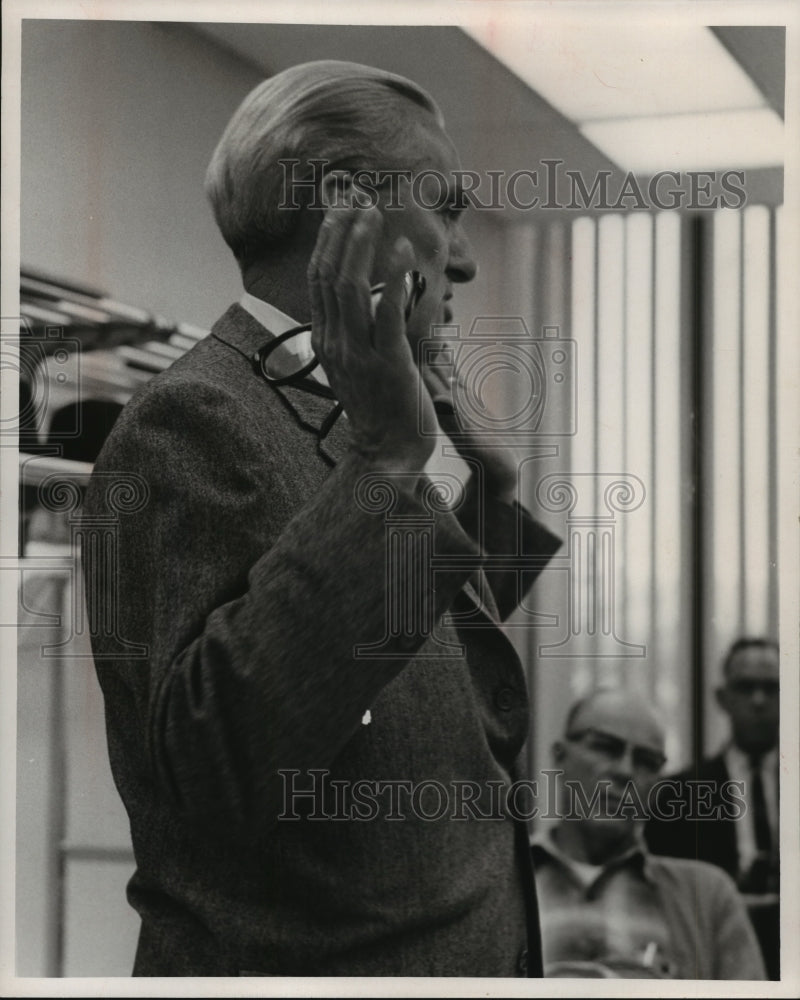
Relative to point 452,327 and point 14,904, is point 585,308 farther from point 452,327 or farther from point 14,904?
point 14,904

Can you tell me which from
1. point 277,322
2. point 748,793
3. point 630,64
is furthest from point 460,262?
point 748,793

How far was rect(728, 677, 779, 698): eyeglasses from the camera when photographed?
1617 millimetres

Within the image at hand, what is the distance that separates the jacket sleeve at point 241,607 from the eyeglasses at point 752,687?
0.43 metres

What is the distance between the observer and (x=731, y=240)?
164 centimetres

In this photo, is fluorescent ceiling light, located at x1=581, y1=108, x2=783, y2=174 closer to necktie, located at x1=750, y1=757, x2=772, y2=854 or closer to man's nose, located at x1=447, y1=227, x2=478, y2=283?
man's nose, located at x1=447, y1=227, x2=478, y2=283

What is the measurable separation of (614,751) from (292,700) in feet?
1.49

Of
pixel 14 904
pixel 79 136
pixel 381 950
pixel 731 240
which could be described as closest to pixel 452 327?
pixel 731 240

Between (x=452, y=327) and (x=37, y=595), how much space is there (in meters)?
0.66

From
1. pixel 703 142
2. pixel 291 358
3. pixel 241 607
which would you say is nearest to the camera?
pixel 241 607

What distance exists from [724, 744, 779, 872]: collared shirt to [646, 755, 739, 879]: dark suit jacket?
0.05 ft

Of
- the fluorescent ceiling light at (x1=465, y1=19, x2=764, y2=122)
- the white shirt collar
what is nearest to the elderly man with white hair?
the white shirt collar

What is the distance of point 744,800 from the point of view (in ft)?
5.31

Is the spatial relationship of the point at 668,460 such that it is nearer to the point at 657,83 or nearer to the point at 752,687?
the point at 752,687

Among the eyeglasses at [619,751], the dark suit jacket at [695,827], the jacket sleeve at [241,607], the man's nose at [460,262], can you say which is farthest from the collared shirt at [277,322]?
the dark suit jacket at [695,827]
